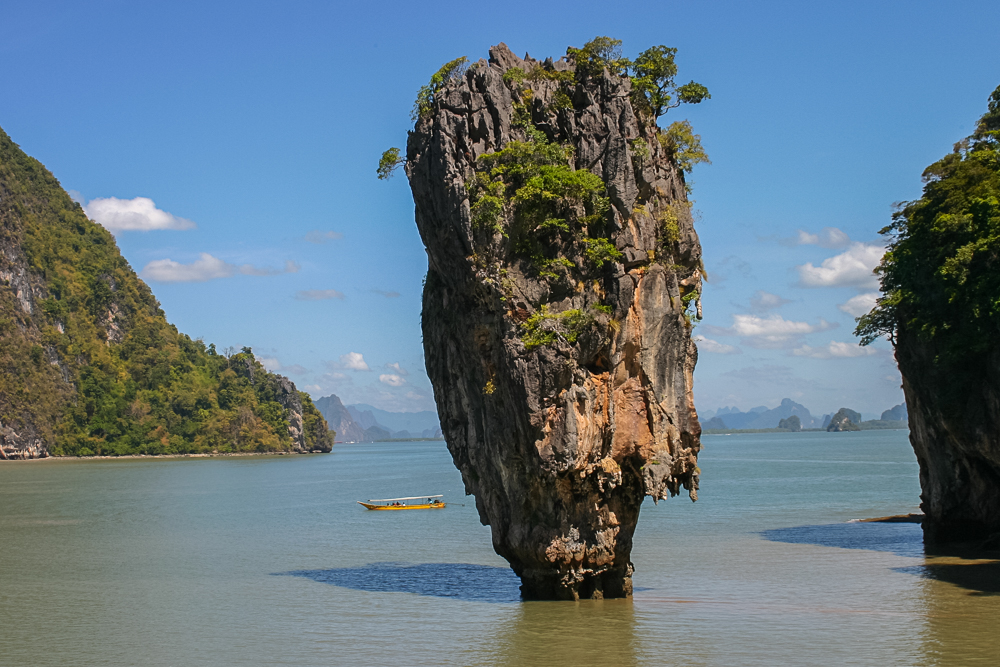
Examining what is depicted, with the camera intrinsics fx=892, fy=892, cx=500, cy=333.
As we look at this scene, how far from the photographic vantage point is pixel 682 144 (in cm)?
2291

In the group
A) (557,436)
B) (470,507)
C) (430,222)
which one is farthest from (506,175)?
(470,507)

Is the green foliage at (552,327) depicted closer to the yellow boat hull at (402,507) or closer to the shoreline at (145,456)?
the yellow boat hull at (402,507)

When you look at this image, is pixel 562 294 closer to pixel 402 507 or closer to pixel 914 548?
pixel 914 548

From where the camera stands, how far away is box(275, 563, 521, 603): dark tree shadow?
24.4 meters

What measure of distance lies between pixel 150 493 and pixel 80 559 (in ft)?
110

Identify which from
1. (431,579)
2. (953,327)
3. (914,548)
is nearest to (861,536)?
(914,548)

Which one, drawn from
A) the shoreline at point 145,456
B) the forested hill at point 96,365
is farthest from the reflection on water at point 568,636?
the forested hill at point 96,365

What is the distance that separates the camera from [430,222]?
21641 mm

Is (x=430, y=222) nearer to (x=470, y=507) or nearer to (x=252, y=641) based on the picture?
(x=252, y=641)

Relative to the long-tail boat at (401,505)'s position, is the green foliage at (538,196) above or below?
above

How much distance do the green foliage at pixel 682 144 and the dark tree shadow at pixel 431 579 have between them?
1215 cm

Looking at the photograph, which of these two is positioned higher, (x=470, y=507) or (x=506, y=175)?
(x=506, y=175)

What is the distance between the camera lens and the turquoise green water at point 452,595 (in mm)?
18281

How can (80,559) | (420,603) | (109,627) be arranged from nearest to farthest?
(109,627) → (420,603) → (80,559)
